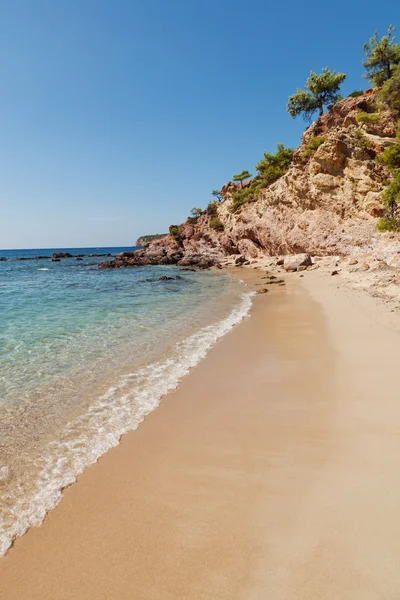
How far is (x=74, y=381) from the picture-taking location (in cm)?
664

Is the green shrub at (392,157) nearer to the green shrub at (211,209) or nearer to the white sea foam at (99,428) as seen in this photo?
the white sea foam at (99,428)

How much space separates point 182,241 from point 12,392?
57891 mm

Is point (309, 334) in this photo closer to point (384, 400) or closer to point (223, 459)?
point (384, 400)

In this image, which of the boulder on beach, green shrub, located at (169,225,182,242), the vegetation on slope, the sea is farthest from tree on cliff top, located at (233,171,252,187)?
the sea

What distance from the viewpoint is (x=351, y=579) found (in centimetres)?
222

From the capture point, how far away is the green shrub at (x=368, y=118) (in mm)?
27650

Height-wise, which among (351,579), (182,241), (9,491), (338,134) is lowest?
(9,491)

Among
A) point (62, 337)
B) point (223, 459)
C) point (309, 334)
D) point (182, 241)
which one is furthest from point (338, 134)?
point (182, 241)

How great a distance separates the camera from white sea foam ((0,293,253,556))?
10.8 feet

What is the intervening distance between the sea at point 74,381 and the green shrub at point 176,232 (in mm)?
50703

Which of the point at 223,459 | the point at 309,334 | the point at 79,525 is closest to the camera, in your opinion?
Answer: the point at 79,525

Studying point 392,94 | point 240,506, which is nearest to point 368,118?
point 392,94

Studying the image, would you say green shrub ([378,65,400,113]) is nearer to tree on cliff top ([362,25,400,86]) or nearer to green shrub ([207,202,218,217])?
tree on cliff top ([362,25,400,86])

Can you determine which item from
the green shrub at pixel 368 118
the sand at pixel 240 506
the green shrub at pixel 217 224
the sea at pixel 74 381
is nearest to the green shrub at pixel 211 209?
the green shrub at pixel 217 224
